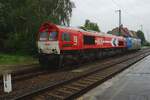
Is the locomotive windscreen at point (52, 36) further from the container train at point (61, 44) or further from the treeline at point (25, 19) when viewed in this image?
the treeline at point (25, 19)

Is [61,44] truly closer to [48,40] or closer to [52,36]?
[52,36]

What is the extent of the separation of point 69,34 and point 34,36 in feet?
Result: 36.8

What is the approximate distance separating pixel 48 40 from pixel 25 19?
12.9 m

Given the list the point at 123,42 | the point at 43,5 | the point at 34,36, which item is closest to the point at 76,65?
the point at 34,36

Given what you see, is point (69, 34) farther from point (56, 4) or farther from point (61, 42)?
point (56, 4)

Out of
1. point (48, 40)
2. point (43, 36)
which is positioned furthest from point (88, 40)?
point (48, 40)

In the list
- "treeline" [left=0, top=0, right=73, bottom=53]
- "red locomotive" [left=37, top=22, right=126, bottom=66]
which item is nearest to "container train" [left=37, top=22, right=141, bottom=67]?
"red locomotive" [left=37, top=22, right=126, bottom=66]

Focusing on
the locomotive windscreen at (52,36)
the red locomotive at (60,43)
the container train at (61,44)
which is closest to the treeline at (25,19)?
the container train at (61,44)

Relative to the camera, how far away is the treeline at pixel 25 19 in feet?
109

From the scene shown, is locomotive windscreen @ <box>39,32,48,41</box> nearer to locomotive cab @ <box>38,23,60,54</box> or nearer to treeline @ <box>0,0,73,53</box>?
locomotive cab @ <box>38,23,60,54</box>

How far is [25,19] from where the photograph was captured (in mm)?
33469

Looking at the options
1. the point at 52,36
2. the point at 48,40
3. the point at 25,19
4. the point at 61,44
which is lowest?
the point at 61,44

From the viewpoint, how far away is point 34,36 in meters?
33.1

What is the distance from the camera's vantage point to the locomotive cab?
21.0 metres
